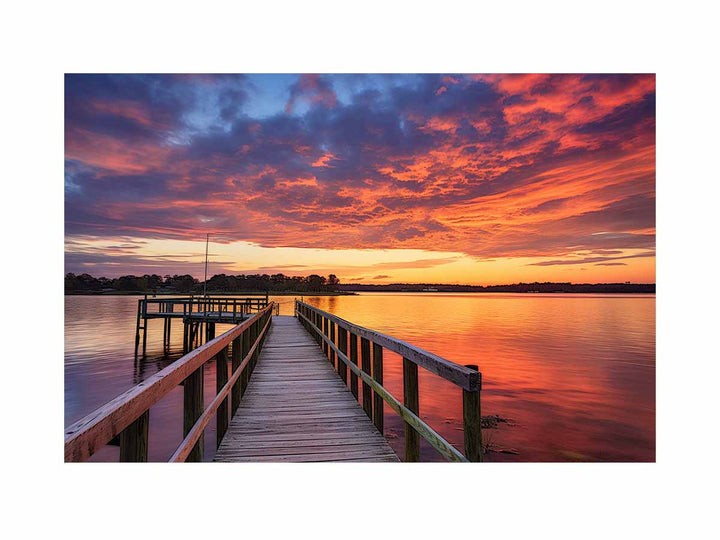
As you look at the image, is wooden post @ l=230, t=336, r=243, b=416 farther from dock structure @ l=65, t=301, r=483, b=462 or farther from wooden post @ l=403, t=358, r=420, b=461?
wooden post @ l=403, t=358, r=420, b=461

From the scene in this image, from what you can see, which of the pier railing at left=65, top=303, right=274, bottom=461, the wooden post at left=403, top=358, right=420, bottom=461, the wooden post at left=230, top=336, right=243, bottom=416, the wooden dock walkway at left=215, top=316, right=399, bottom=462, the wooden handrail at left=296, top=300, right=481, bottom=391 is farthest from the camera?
the wooden post at left=230, top=336, right=243, bottom=416

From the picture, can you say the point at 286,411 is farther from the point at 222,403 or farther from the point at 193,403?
the point at 193,403

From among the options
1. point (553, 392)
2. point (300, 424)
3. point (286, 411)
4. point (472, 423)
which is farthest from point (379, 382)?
point (553, 392)

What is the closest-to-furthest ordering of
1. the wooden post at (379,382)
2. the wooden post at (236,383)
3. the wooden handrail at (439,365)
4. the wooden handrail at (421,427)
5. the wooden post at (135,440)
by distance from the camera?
the wooden post at (135,440) < the wooden handrail at (439,365) < the wooden handrail at (421,427) < the wooden post at (379,382) < the wooden post at (236,383)

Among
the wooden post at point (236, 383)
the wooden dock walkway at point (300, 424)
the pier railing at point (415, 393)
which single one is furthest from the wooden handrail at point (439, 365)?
the wooden post at point (236, 383)

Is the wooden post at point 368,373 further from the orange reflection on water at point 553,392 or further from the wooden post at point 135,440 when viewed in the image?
the orange reflection on water at point 553,392

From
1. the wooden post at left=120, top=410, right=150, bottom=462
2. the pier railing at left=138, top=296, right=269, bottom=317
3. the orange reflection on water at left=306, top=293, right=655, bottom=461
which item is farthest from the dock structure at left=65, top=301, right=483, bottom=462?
the pier railing at left=138, top=296, right=269, bottom=317
